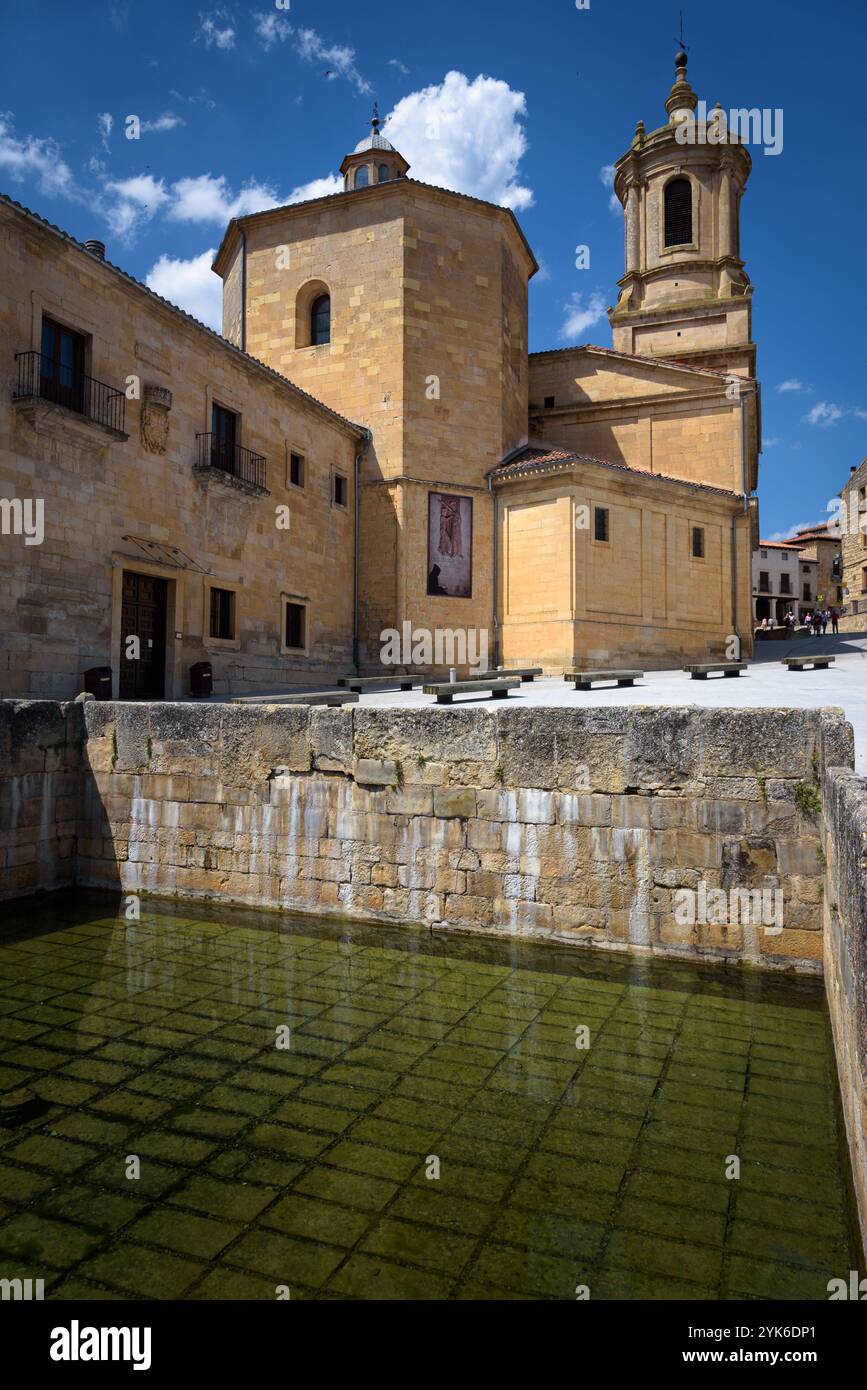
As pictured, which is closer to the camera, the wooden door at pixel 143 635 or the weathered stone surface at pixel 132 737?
the weathered stone surface at pixel 132 737

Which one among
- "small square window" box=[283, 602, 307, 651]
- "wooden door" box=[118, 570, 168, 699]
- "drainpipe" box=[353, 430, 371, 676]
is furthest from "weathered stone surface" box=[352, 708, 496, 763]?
"drainpipe" box=[353, 430, 371, 676]

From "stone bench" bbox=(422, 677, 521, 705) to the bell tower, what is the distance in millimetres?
20778

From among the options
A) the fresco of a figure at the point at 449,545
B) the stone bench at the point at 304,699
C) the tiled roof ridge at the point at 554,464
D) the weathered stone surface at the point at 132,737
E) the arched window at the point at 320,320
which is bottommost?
the weathered stone surface at the point at 132,737

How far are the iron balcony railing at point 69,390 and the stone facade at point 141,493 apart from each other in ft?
0.16

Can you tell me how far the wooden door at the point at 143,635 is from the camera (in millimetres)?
14273

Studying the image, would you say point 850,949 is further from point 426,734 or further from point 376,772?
point 376,772

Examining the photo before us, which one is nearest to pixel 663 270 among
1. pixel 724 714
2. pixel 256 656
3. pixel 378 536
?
pixel 378 536

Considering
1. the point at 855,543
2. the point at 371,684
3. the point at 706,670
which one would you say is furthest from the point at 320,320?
the point at 855,543

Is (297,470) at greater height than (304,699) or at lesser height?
greater

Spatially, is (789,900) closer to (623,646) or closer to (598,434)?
(623,646)

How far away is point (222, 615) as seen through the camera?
16.7 m

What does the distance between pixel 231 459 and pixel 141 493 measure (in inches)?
114

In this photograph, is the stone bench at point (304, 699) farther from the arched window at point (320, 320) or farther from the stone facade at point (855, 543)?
the stone facade at point (855, 543)

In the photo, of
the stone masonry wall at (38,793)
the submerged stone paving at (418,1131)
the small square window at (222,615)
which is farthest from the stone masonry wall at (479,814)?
the small square window at (222,615)
